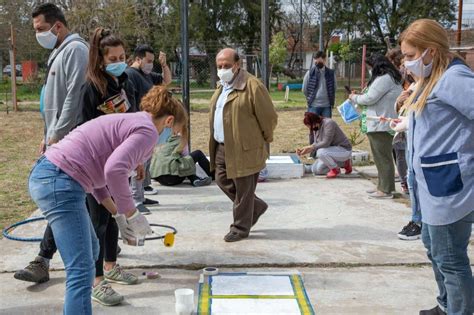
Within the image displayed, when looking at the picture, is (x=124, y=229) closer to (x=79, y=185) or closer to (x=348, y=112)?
(x=79, y=185)

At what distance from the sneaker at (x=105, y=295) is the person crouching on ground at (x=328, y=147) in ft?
15.8

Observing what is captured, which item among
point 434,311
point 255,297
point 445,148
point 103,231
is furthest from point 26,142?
point 445,148

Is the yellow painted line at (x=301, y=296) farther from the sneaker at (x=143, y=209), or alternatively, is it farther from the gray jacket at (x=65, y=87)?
the sneaker at (x=143, y=209)

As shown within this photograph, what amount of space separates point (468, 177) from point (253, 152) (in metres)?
2.60

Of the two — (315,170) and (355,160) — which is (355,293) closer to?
(315,170)

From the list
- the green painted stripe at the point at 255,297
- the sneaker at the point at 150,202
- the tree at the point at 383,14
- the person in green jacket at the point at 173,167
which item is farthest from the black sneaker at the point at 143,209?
the tree at the point at 383,14

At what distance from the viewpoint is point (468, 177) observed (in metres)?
2.96

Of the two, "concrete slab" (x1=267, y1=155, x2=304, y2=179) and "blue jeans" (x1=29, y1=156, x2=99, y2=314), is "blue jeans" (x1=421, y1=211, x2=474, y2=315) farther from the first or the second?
"concrete slab" (x1=267, y1=155, x2=304, y2=179)

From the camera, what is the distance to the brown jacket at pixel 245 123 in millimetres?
5301

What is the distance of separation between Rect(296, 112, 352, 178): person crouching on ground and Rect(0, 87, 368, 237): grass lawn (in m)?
2.31

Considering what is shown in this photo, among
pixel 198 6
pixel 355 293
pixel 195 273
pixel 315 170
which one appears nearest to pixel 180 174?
pixel 315 170

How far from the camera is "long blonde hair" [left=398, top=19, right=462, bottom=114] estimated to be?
3033 millimetres

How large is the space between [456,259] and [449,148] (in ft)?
1.82

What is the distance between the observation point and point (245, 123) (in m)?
5.31
